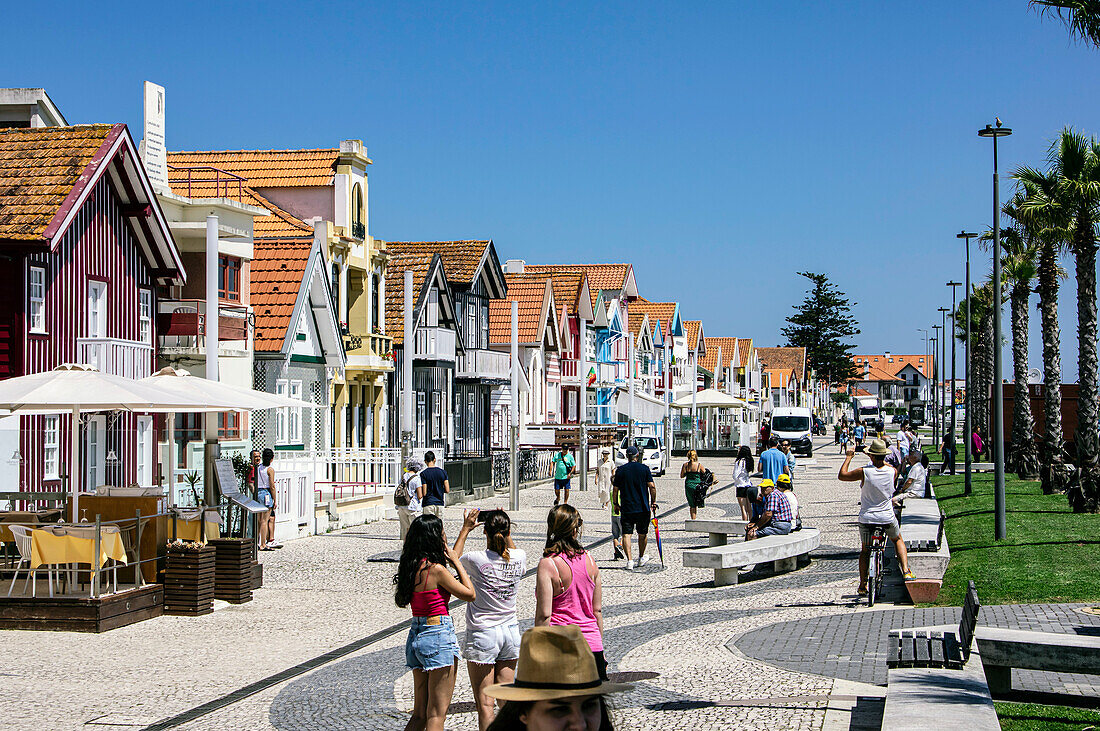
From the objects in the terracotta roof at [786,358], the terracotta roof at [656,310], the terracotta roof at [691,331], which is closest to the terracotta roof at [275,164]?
the terracotta roof at [656,310]

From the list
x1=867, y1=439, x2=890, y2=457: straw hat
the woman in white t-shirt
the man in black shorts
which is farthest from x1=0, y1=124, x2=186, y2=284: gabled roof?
the woman in white t-shirt

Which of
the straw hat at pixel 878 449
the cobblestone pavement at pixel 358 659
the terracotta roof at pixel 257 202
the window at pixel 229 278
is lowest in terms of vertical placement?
the cobblestone pavement at pixel 358 659

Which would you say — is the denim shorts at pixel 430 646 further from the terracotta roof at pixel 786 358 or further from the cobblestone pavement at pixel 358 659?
the terracotta roof at pixel 786 358

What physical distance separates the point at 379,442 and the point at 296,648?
2593 centimetres

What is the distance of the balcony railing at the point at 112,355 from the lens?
21391mm

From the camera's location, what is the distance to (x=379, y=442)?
3791 centimetres

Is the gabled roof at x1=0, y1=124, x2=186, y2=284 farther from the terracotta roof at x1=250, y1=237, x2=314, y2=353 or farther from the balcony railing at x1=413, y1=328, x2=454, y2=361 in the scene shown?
the balcony railing at x1=413, y1=328, x2=454, y2=361

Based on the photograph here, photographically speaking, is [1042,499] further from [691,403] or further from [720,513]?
[691,403]

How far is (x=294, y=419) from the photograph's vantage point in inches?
1212

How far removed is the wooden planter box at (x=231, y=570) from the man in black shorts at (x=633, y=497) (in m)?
5.26

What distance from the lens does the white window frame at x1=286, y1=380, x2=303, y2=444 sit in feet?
100.0

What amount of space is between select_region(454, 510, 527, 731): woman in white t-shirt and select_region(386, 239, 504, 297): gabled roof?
35.3 meters

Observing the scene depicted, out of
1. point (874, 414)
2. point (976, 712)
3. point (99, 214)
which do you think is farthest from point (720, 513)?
point (874, 414)

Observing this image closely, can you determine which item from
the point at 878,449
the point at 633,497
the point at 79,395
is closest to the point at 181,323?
the point at 79,395
